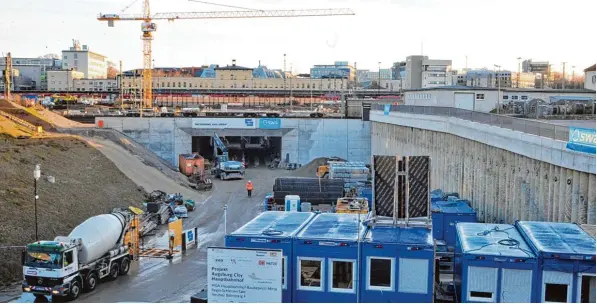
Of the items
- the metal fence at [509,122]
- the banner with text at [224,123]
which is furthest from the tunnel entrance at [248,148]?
the metal fence at [509,122]

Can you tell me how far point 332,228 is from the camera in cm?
1377

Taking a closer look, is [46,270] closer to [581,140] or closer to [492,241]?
[492,241]

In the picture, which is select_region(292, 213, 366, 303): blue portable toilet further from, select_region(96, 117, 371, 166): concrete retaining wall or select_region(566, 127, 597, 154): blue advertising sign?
select_region(96, 117, 371, 166): concrete retaining wall

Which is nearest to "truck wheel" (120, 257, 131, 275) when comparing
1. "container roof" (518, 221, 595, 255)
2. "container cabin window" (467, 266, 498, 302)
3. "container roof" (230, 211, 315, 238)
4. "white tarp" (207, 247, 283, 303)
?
Answer: "container roof" (230, 211, 315, 238)

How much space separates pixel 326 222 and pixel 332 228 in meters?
0.97

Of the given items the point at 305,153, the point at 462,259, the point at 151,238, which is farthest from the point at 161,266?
the point at 305,153

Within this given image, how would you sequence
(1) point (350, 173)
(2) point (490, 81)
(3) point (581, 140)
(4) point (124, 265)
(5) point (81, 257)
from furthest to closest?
(2) point (490, 81)
(1) point (350, 173)
(4) point (124, 265)
(5) point (81, 257)
(3) point (581, 140)

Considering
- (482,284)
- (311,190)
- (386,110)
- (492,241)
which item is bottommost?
(311,190)

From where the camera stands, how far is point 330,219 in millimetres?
15281

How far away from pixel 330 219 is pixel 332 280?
10.1 feet

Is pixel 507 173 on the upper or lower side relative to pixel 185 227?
upper

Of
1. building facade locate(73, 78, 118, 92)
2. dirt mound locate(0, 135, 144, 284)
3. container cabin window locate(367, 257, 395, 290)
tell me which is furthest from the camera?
building facade locate(73, 78, 118, 92)

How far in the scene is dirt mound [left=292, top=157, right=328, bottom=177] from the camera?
5050cm

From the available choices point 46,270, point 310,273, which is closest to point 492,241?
point 310,273
